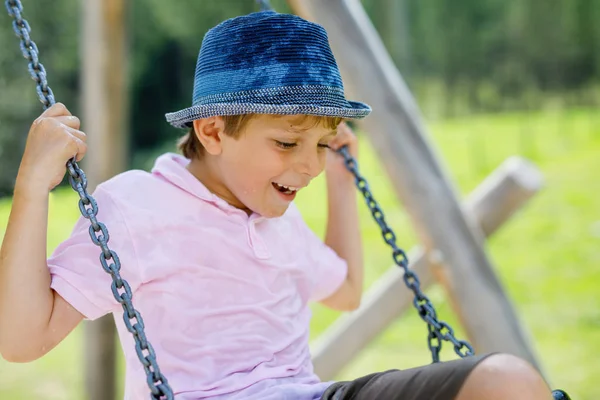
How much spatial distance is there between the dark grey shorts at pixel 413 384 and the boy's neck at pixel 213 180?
458 mm

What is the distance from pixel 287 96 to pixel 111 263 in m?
0.46

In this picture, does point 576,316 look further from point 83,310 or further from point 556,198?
→ point 83,310

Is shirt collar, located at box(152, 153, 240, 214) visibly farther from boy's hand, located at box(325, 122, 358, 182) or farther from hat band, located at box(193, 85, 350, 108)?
boy's hand, located at box(325, 122, 358, 182)

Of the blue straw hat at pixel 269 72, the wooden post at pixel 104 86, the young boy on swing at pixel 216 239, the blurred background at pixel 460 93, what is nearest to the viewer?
the young boy on swing at pixel 216 239

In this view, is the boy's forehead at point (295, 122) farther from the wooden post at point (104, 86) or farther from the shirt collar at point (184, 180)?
the wooden post at point (104, 86)

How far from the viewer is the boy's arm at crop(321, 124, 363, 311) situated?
2340 mm

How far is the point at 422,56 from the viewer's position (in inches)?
390

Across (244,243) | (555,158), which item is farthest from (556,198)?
(244,243)

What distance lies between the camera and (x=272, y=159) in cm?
180

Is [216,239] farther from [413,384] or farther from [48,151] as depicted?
[413,384]

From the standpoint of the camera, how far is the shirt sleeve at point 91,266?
1701 mm

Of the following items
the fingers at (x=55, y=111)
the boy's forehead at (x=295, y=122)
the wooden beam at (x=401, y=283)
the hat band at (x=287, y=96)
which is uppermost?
the fingers at (x=55, y=111)

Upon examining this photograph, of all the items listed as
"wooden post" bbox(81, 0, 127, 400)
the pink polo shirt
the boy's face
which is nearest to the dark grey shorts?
the pink polo shirt

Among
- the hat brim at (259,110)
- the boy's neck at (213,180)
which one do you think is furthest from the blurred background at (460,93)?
the hat brim at (259,110)
